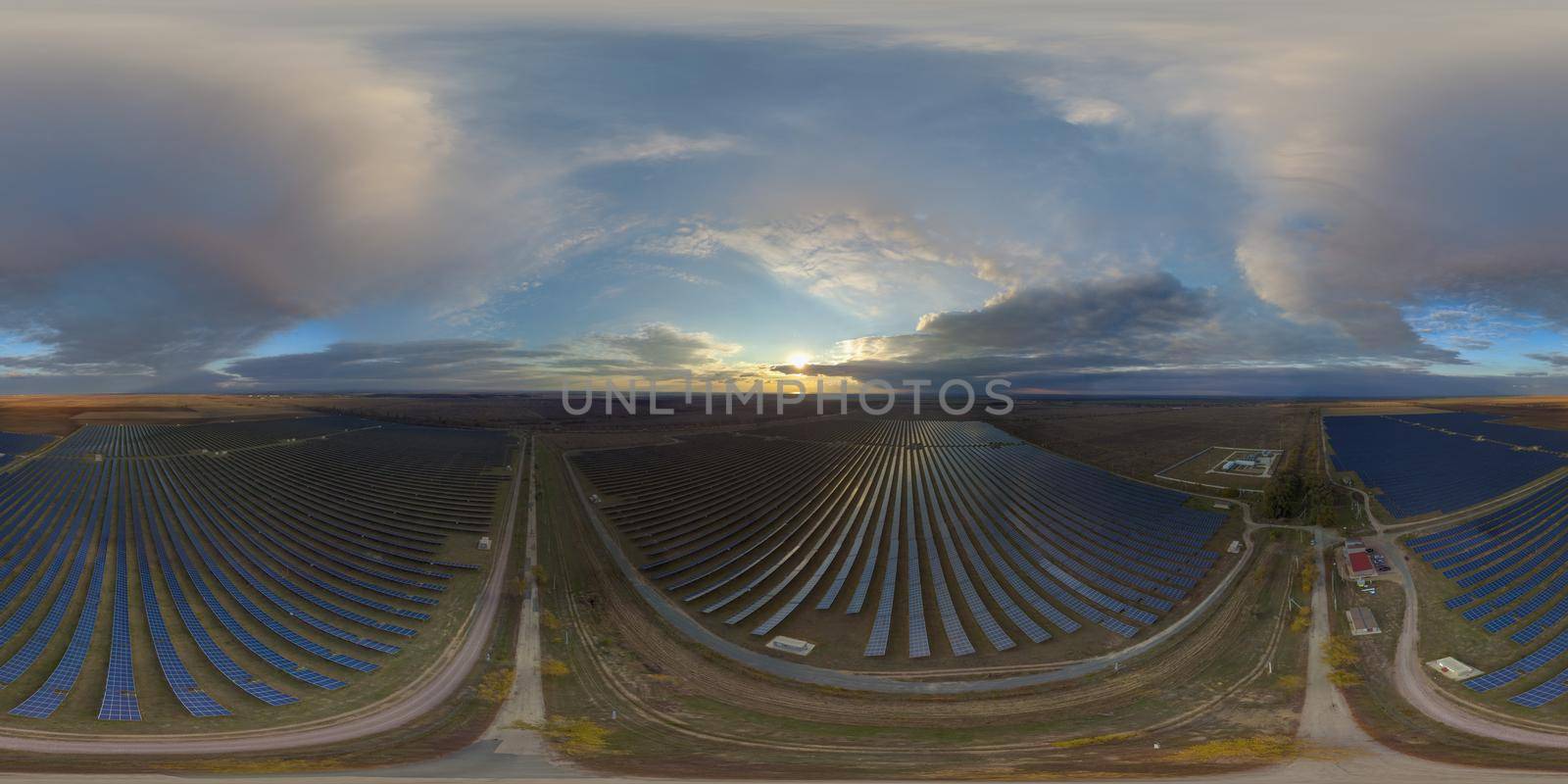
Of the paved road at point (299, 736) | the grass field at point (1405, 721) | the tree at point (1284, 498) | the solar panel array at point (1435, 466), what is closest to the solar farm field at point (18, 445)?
the paved road at point (299, 736)

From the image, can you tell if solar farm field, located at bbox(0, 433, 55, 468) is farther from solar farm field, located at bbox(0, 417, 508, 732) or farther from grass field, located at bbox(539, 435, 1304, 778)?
grass field, located at bbox(539, 435, 1304, 778)

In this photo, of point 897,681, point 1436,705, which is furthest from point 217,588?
point 1436,705

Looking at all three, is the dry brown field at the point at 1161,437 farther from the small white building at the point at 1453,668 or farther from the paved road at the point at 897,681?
the paved road at the point at 897,681

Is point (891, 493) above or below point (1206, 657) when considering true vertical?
above

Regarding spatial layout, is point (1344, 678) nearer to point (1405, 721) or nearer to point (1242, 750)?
point (1405, 721)

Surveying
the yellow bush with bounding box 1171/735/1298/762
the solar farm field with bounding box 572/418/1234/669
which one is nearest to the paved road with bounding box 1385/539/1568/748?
the yellow bush with bounding box 1171/735/1298/762

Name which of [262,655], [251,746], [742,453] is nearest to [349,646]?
[262,655]

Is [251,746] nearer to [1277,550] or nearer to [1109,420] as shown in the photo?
[1277,550]

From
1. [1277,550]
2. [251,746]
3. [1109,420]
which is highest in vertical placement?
[1109,420]
